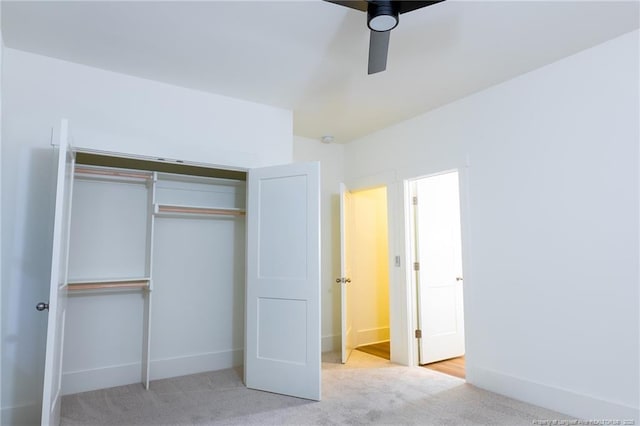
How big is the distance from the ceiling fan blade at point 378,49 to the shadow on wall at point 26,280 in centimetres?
251

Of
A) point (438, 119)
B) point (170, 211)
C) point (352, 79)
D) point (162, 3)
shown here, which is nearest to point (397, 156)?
point (438, 119)

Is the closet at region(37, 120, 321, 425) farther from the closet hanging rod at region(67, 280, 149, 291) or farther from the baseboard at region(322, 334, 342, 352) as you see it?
the baseboard at region(322, 334, 342, 352)

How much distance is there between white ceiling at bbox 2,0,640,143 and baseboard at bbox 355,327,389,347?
3.11 m

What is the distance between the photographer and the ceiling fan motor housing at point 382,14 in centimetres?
204

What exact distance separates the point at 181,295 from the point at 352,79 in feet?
8.94

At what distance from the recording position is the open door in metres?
4.52

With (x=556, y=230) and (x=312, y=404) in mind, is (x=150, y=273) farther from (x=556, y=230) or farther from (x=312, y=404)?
(x=556, y=230)

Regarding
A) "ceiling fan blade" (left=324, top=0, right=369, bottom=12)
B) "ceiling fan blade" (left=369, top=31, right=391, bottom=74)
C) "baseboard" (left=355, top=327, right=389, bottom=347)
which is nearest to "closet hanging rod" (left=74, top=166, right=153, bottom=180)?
"ceiling fan blade" (left=369, top=31, right=391, bottom=74)

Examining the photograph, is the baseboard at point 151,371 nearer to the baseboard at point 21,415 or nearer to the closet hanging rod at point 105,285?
the baseboard at point 21,415

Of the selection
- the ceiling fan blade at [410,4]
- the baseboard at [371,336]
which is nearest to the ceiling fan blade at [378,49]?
the ceiling fan blade at [410,4]

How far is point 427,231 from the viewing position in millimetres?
4523

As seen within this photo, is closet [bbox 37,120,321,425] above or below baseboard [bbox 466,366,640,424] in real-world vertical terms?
above

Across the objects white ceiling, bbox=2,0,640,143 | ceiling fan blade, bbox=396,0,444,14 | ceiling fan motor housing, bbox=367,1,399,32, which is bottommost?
ceiling fan motor housing, bbox=367,1,399,32

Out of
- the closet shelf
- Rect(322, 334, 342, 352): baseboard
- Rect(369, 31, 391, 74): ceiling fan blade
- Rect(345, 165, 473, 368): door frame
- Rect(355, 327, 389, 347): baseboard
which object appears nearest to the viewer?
Rect(369, 31, 391, 74): ceiling fan blade
